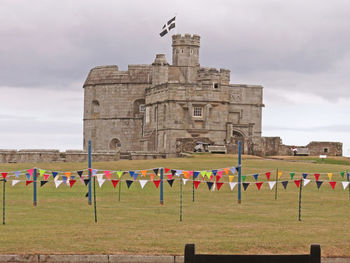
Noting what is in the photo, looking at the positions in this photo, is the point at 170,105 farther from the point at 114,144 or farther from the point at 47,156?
the point at 114,144

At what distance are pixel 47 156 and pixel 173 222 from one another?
1547 inches

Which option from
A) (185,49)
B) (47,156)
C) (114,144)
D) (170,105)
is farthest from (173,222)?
(114,144)

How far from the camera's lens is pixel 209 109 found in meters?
67.8

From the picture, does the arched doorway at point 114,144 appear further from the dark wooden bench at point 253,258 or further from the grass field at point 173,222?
the dark wooden bench at point 253,258

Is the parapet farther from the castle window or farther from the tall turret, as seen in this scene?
the castle window

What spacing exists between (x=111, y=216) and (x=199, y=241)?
21.2 feet

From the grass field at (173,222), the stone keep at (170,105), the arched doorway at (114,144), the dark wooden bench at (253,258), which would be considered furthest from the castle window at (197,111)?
the dark wooden bench at (253,258)

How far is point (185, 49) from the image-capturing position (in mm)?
76125

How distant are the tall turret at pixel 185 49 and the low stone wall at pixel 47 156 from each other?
2108 cm

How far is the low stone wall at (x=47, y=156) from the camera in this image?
57.6 meters

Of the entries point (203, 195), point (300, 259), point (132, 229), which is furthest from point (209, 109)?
point (300, 259)

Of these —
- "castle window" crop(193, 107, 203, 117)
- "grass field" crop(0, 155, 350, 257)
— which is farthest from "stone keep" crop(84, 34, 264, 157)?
"grass field" crop(0, 155, 350, 257)

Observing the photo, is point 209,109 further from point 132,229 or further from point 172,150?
point 132,229

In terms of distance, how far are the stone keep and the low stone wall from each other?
7.25 metres
